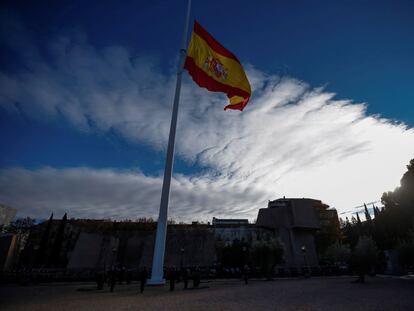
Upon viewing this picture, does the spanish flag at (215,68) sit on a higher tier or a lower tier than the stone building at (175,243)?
higher

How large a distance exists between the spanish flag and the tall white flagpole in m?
1.51

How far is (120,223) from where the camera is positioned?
66875mm

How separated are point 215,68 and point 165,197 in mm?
9095

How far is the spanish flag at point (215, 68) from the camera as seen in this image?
1541 cm

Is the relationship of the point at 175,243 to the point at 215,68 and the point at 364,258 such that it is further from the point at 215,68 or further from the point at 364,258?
the point at 215,68

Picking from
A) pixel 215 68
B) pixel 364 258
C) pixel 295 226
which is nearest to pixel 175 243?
pixel 295 226

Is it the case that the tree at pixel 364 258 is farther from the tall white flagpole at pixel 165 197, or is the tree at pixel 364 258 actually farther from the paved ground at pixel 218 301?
the tall white flagpole at pixel 165 197

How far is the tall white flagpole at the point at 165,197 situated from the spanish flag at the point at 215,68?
1.51 meters

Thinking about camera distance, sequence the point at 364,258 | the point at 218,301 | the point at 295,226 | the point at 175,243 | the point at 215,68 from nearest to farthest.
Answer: the point at 218,301
the point at 215,68
the point at 364,258
the point at 175,243
the point at 295,226

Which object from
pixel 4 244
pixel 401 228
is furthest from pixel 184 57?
pixel 401 228

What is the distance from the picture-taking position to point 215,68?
16.2 metres

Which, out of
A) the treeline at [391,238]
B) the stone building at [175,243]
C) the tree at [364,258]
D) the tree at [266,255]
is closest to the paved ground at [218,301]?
the tree at [364,258]

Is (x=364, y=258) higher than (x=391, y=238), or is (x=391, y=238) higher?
(x=391, y=238)

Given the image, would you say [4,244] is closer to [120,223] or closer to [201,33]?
[120,223]
